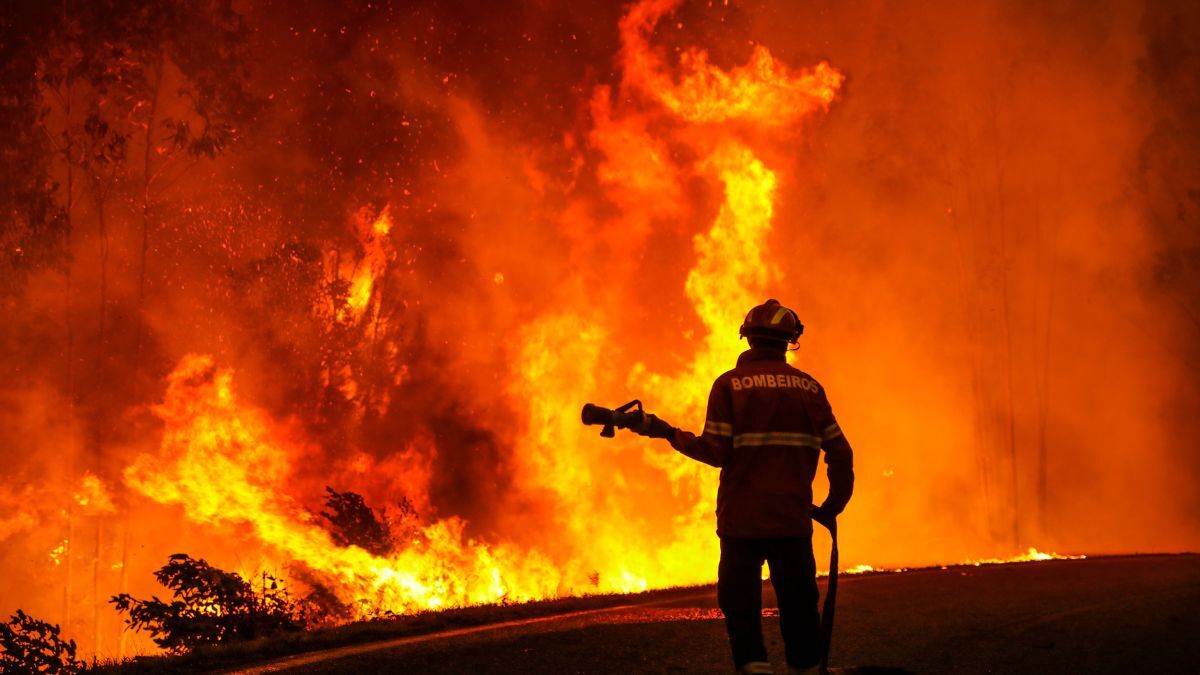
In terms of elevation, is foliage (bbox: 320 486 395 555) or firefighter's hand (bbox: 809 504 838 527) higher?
foliage (bbox: 320 486 395 555)

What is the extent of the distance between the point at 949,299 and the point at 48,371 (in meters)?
20.7

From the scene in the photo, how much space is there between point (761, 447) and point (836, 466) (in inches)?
18.5

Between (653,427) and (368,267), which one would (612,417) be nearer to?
(653,427)

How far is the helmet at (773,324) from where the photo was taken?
4.52 metres

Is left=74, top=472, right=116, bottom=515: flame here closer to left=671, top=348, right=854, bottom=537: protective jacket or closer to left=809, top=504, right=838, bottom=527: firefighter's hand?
left=671, top=348, right=854, bottom=537: protective jacket

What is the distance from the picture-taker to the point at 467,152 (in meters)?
18.2

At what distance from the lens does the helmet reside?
14.8ft

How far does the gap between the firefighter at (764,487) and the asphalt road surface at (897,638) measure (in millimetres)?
1077

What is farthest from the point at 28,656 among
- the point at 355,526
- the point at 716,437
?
the point at 716,437

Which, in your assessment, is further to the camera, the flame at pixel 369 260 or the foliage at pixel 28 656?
the flame at pixel 369 260

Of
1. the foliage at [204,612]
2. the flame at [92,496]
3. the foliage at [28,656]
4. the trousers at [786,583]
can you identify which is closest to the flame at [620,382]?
the flame at [92,496]

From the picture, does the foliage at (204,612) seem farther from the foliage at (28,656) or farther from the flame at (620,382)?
the flame at (620,382)

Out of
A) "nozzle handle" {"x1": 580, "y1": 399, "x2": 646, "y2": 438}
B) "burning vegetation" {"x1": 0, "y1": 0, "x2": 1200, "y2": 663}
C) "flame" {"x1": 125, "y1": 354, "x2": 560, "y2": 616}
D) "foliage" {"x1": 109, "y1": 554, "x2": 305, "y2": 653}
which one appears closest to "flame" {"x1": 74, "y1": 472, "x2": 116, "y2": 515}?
"burning vegetation" {"x1": 0, "y1": 0, "x2": 1200, "y2": 663}

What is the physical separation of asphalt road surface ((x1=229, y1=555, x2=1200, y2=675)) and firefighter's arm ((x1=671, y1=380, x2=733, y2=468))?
1611 millimetres
